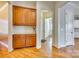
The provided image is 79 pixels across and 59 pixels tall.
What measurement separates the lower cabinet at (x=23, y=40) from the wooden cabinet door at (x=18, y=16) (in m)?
0.67

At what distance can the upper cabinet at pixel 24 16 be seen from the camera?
6461 millimetres

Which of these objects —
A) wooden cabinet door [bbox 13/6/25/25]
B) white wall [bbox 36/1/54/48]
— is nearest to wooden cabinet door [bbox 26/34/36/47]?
white wall [bbox 36/1/54/48]

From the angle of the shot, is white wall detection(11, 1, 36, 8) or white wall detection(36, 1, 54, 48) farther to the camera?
white wall detection(36, 1, 54, 48)

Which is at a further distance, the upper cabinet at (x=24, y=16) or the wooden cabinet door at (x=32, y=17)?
the wooden cabinet door at (x=32, y=17)

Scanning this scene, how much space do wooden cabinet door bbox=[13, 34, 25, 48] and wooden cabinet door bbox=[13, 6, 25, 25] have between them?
66 centimetres

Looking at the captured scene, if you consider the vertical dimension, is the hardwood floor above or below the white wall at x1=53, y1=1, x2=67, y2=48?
below

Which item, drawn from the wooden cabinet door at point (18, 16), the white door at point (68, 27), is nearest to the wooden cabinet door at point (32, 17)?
the wooden cabinet door at point (18, 16)

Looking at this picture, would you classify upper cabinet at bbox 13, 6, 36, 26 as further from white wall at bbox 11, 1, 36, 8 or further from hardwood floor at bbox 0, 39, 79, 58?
hardwood floor at bbox 0, 39, 79, 58

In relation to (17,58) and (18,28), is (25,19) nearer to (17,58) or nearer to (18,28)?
(18,28)

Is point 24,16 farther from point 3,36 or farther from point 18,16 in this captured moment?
point 3,36

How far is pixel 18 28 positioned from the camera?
6789 mm

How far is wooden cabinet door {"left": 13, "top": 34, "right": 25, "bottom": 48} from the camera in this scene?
6449 millimetres

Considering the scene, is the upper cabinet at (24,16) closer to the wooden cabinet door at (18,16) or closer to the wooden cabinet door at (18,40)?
the wooden cabinet door at (18,16)

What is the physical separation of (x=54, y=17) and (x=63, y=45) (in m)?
1.63
